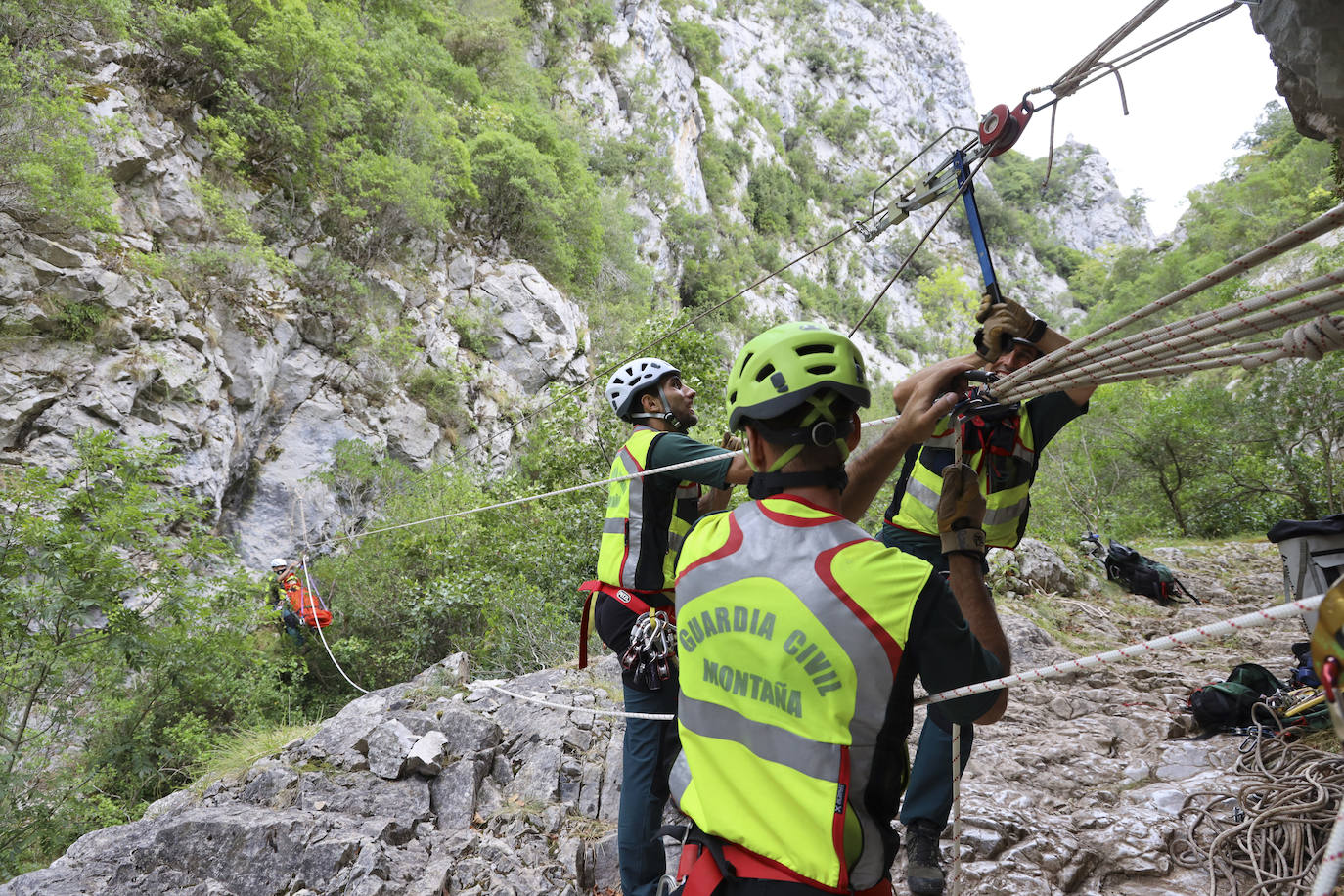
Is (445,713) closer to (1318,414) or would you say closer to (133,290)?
(133,290)

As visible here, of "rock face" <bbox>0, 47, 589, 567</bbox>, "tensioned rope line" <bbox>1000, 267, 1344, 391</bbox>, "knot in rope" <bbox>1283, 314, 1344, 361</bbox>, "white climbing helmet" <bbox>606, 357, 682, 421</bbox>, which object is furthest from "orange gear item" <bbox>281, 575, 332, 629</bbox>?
"knot in rope" <bbox>1283, 314, 1344, 361</bbox>

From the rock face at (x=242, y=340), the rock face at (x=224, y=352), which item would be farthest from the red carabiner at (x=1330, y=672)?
the rock face at (x=224, y=352)

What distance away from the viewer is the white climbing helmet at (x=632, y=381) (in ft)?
9.27

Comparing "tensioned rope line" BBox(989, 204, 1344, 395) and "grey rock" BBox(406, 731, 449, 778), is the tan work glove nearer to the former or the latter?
"tensioned rope line" BBox(989, 204, 1344, 395)

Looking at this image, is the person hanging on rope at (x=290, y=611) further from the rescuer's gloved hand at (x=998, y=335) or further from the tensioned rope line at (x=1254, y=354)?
the tensioned rope line at (x=1254, y=354)

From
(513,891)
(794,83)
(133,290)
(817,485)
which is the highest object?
(794,83)

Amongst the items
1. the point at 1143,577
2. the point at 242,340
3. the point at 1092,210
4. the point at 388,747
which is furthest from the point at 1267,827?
the point at 1092,210

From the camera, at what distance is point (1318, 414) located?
10250 mm

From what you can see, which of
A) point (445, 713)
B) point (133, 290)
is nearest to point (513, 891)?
point (445, 713)

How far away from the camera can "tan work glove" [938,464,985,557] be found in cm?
158

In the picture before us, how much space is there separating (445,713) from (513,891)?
1.50 m

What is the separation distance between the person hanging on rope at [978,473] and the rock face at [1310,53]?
131cm

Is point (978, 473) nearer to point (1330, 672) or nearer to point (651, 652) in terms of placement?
point (651, 652)

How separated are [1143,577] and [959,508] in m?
7.53
